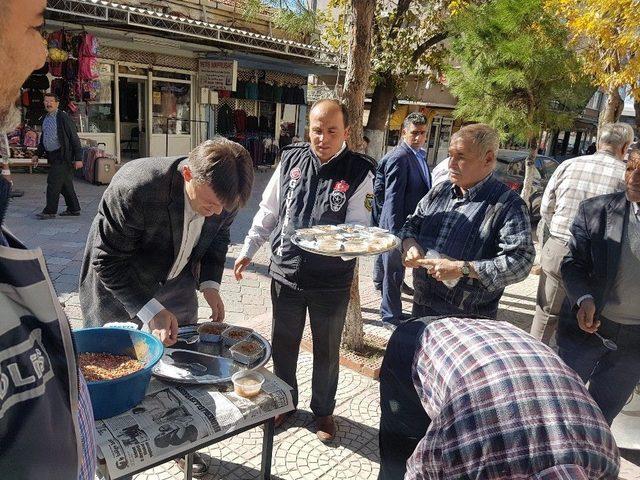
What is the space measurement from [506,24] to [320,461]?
5279 mm

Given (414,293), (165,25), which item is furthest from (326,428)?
(165,25)

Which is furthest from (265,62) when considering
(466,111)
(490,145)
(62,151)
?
(490,145)

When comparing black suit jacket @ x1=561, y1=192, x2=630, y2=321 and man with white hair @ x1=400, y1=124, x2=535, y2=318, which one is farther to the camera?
black suit jacket @ x1=561, y1=192, x2=630, y2=321

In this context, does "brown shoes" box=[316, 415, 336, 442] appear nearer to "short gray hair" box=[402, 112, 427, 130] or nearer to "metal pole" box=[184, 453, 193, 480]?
"metal pole" box=[184, 453, 193, 480]

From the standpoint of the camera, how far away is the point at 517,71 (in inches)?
227

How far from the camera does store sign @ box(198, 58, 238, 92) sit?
40.4 ft

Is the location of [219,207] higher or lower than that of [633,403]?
higher

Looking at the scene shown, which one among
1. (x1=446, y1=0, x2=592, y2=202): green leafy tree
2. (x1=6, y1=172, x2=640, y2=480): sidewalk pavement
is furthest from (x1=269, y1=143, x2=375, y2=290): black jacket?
(x1=446, y1=0, x2=592, y2=202): green leafy tree

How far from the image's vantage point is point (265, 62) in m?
13.9

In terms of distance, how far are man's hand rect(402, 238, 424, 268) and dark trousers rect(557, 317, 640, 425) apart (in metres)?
1.11

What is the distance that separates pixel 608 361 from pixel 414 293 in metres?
1.15

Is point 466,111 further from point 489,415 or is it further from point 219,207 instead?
point 489,415

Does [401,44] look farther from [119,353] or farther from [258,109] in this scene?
[119,353]

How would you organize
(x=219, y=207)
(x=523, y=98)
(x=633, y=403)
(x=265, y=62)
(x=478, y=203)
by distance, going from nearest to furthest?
(x=219, y=207) → (x=478, y=203) → (x=633, y=403) → (x=523, y=98) → (x=265, y=62)
